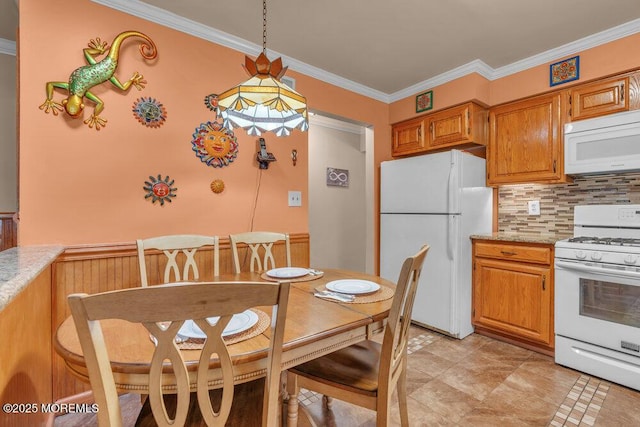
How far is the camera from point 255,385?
113 centimetres

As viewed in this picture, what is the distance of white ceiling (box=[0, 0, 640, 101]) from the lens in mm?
1925

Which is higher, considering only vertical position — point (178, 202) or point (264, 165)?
point (264, 165)

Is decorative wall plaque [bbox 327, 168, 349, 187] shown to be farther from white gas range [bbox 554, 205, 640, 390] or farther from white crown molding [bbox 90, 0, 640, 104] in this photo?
white gas range [bbox 554, 205, 640, 390]

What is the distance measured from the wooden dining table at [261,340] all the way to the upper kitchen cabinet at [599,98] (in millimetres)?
2180

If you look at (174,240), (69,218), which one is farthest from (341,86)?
(69,218)

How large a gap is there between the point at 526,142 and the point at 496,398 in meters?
1.95

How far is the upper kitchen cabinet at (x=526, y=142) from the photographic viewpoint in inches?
96.1

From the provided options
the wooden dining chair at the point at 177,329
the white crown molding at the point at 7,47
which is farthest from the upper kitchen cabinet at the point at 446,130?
the white crown molding at the point at 7,47

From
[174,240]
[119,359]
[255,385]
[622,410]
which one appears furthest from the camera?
[174,240]

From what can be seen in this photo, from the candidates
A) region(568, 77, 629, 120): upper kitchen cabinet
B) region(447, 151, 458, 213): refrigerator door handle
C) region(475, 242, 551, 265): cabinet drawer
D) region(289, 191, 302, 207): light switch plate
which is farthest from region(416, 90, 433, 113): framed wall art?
region(289, 191, 302, 207): light switch plate

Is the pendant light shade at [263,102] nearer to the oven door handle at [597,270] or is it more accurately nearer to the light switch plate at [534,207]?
the oven door handle at [597,270]

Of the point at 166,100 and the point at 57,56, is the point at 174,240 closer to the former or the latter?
the point at 166,100

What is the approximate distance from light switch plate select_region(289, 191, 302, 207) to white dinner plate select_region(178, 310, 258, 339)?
1.60m

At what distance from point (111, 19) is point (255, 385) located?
2.14 meters
